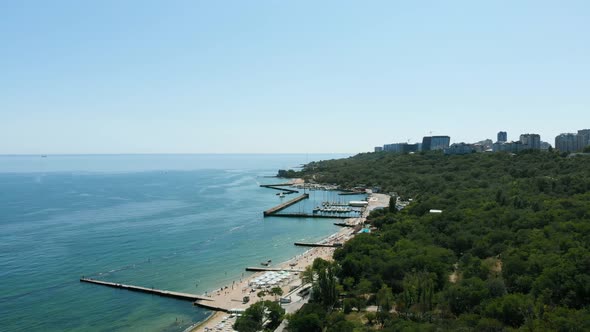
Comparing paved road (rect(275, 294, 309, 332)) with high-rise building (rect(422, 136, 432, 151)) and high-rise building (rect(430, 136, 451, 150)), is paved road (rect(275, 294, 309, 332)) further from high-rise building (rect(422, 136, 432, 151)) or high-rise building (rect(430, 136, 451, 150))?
high-rise building (rect(422, 136, 432, 151))

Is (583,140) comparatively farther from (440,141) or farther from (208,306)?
(208,306)

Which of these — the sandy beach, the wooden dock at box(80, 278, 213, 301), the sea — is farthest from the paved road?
the wooden dock at box(80, 278, 213, 301)

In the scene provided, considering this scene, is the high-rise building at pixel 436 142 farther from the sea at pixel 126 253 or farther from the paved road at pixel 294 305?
the paved road at pixel 294 305

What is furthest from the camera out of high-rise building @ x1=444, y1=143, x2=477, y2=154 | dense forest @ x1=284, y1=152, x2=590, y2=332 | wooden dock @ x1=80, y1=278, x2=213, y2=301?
high-rise building @ x1=444, y1=143, x2=477, y2=154

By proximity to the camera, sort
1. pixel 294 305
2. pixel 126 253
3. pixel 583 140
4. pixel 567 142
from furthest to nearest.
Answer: pixel 567 142, pixel 583 140, pixel 126 253, pixel 294 305

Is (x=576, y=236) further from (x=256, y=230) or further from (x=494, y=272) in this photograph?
(x=256, y=230)

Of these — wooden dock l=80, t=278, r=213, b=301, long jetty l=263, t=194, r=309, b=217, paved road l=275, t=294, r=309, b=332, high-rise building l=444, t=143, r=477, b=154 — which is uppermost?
high-rise building l=444, t=143, r=477, b=154

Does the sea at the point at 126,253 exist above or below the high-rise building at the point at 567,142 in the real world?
below

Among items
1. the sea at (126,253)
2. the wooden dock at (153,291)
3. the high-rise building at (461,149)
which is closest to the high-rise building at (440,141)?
the high-rise building at (461,149)

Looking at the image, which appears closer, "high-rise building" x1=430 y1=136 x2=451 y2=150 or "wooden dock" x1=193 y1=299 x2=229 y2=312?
"wooden dock" x1=193 y1=299 x2=229 y2=312

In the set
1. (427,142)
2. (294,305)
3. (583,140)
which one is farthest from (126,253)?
(427,142)
